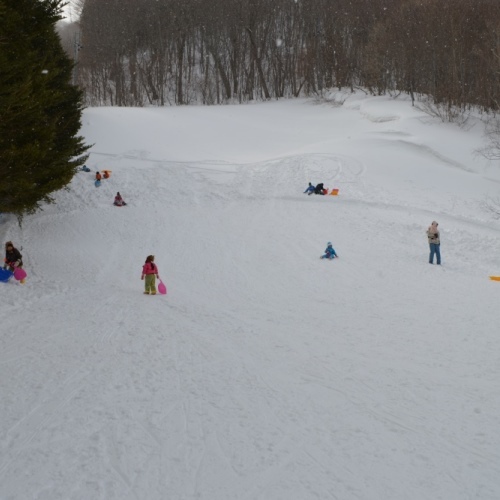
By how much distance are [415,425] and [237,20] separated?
56.7 m

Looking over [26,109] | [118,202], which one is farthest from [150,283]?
[118,202]

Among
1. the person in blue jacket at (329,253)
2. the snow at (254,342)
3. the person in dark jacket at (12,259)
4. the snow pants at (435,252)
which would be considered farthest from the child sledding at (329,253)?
the person in dark jacket at (12,259)

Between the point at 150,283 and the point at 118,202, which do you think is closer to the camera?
the point at 150,283

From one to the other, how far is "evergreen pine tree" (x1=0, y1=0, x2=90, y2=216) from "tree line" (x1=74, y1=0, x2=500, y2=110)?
3570cm

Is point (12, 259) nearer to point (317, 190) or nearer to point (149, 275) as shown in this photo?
point (149, 275)

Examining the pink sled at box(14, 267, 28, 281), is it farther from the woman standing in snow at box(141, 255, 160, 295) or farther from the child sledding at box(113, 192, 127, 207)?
the child sledding at box(113, 192, 127, 207)

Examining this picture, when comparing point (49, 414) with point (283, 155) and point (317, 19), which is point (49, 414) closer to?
point (283, 155)

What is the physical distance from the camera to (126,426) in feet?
20.5

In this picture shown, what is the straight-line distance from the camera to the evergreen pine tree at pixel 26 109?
42.7 ft

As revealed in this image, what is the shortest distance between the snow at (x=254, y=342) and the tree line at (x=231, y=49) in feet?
94.6

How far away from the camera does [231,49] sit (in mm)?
57312

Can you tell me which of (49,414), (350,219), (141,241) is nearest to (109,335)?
(49,414)

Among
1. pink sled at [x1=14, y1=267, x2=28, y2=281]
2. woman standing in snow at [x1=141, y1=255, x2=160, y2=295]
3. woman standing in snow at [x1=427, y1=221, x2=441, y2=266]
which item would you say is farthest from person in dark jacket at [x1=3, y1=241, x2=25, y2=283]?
woman standing in snow at [x1=427, y1=221, x2=441, y2=266]

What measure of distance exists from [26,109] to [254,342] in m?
9.15
